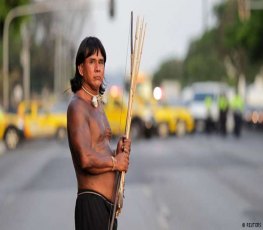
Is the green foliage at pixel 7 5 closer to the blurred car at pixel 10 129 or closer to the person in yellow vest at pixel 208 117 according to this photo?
the person in yellow vest at pixel 208 117

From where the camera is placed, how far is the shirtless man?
5551 millimetres

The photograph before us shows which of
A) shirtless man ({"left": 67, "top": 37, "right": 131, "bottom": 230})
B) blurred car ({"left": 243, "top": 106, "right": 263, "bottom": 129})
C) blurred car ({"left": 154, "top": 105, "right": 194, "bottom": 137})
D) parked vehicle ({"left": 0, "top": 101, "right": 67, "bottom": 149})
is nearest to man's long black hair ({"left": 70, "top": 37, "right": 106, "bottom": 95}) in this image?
shirtless man ({"left": 67, "top": 37, "right": 131, "bottom": 230})

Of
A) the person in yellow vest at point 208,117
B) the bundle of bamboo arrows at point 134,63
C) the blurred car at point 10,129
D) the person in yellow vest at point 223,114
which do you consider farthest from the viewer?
the person in yellow vest at point 208,117

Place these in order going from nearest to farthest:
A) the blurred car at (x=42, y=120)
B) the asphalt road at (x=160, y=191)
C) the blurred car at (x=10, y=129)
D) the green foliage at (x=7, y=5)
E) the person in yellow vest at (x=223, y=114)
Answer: the asphalt road at (x=160, y=191) < the blurred car at (x=10, y=129) < the blurred car at (x=42, y=120) < the person in yellow vest at (x=223, y=114) < the green foliage at (x=7, y=5)

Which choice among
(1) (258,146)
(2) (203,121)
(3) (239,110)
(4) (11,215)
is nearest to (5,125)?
(1) (258,146)

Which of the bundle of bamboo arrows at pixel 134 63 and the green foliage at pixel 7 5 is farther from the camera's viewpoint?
the green foliage at pixel 7 5

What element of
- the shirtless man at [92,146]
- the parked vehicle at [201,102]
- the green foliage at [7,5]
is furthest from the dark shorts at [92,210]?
the parked vehicle at [201,102]

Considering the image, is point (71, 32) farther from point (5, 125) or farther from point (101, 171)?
point (101, 171)

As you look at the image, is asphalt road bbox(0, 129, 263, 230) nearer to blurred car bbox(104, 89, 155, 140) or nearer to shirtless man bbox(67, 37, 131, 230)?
shirtless man bbox(67, 37, 131, 230)

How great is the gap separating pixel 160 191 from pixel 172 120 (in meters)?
28.2

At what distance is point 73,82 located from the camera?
5766 millimetres

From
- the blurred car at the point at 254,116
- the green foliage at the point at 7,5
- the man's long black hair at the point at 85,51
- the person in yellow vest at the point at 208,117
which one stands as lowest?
the blurred car at the point at 254,116

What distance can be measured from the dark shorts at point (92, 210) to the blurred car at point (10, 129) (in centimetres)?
3108

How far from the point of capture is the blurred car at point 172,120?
4634 centimetres
